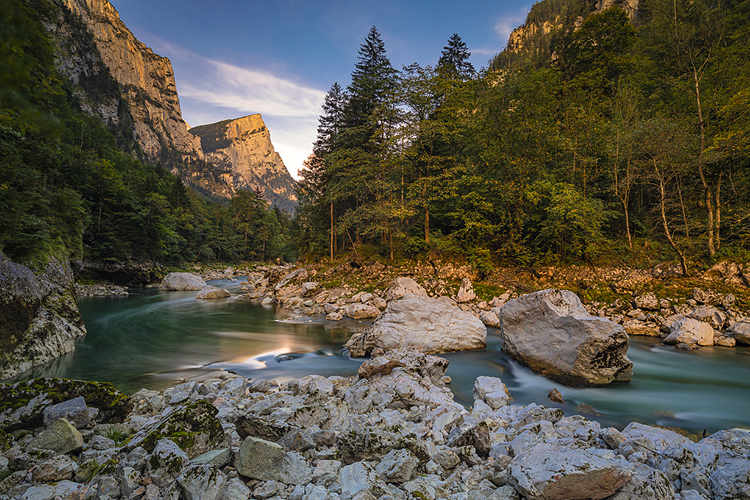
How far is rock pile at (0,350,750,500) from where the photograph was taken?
2.68m

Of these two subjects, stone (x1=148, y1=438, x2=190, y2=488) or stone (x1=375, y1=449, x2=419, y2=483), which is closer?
stone (x1=148, y1=438, x2=190, y2=488)

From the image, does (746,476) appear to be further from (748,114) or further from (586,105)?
(586,105)

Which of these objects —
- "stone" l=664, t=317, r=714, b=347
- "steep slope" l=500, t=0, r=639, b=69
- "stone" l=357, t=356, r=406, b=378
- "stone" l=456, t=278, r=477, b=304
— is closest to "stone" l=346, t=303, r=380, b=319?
"stone" l=456, t=278, r=477, b=304

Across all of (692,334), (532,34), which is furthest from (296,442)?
(532,34)

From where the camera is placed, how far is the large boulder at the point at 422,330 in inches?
351

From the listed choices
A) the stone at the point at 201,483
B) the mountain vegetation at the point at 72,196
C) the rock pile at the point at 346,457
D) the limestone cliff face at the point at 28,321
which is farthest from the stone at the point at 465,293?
the limestone cliff face at the point at 28,321

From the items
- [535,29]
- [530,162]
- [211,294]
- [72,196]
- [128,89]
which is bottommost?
[211,294]

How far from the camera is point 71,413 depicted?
12.8ft

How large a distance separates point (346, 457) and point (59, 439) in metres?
3.16

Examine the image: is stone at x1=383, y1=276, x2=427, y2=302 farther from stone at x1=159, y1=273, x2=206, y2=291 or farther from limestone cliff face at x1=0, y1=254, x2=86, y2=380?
stone at x1=159, y1=273, x2=206, y2=291

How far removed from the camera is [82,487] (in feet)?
9.09

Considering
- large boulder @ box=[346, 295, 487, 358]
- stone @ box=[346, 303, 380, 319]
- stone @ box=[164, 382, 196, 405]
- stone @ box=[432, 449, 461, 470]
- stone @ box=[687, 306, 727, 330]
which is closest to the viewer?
stone @ box=[432, 449, 461, 470]

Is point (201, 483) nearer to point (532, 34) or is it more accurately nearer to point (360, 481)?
point (360, 481)

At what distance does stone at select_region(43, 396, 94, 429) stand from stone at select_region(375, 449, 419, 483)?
154 inches
